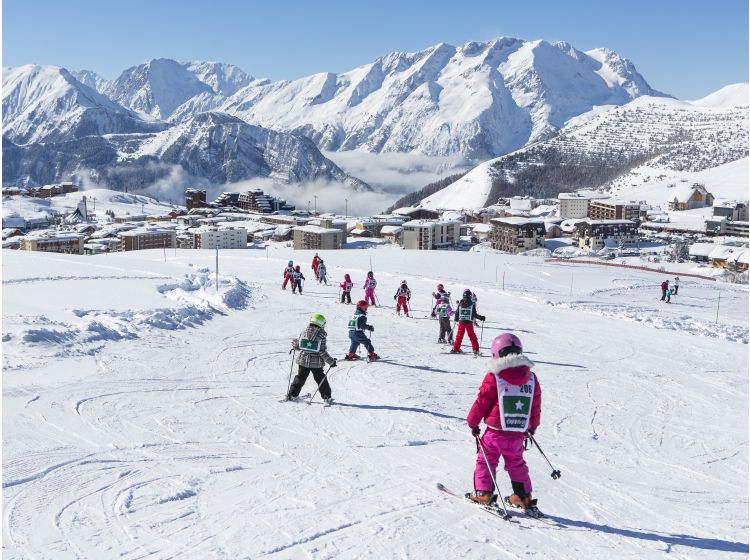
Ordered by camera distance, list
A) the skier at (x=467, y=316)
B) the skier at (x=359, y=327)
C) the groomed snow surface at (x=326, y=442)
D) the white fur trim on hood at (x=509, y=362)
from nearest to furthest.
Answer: the groomed snow surface at (x=326, y=442), the white fur trim on hood at (x=509, y=362), the skier at (x=359, y=327), the skier at (x=467, y=316)

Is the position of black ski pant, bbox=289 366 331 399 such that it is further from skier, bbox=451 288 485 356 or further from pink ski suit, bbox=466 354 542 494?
skier, bbox=451 288 485 356

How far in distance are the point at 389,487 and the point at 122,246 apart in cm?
10729

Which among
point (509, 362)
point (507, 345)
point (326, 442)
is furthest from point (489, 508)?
point (326, 442)

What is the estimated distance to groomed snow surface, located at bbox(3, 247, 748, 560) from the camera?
5047 millimetres

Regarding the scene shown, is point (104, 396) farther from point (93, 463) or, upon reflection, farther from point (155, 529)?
point (155, 529)

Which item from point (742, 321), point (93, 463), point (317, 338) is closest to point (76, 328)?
point (317, 338)

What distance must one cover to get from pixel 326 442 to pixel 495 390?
2628mm

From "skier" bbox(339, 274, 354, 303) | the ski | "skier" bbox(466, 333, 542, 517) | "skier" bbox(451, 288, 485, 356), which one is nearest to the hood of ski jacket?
"skier" bbox(466, 333, 542, 517)

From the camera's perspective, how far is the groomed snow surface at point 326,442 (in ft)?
16.6

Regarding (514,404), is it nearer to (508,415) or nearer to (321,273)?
(508,415)

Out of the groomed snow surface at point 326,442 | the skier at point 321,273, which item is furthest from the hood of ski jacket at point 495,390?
the skier at point 321,273

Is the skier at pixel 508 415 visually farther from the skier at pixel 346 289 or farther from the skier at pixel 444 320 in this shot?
the skier at pixel 346 289

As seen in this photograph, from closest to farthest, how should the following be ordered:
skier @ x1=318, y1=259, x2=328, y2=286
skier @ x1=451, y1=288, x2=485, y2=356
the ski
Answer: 1. the ski
2. skier @ x1=451, y1=288, x2=485, y2=356
3. skier @ x1=318, y1=259, x2=328, y2=286

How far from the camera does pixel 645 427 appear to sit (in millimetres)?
9016
